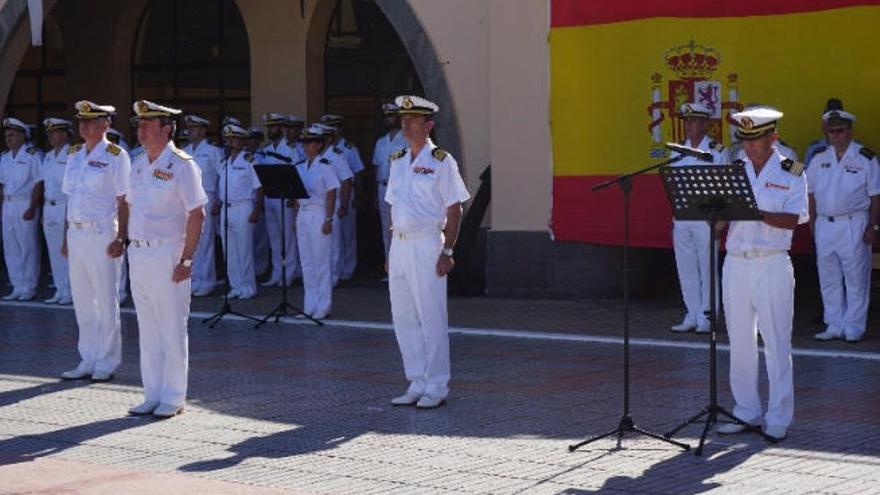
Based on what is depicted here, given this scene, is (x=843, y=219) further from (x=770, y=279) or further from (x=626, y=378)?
(x=626, y=378)

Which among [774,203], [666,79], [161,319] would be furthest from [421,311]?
[666,79]

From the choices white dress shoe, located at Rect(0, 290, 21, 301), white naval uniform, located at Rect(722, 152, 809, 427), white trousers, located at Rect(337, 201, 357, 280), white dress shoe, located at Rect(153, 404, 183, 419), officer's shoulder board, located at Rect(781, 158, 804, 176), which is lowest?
white dress shoe, located at Rect(0, 290, 21, 301)

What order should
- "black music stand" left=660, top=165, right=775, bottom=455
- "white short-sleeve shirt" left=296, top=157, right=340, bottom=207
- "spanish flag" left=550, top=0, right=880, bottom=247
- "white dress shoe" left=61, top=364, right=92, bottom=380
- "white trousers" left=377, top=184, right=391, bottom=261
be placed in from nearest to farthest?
"black music stand" left=660, top=165, right=775, bottom=455
"white dress shoe" left=61, top=364, right=92, bottom=380
"spanish flag" left=550, top=0, right=880, bottom=247
"white short-sleeve shirt" left=296, top=157, right=340, bottom=207
"white trousers" left=377, top=184, right=391, bottom=261

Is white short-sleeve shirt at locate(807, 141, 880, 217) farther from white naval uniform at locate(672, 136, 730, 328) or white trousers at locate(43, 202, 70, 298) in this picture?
white trousers at locate(43, 202, 70, 298)

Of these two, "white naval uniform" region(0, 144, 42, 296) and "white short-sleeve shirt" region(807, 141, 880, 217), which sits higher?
"white short-sleeve shirt" region(807, 141, 880, 217)

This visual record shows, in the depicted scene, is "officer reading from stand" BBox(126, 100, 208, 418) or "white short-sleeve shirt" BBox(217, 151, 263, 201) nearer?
"officer reading from stand" BBox(126, 100, 208, 418)

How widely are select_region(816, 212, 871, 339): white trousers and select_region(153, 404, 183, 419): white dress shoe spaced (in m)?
6.25

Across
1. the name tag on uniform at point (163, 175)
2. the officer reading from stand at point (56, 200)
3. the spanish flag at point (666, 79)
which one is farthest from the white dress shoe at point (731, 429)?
the officer reading from stand at point (56, 200)

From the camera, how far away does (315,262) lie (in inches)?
665


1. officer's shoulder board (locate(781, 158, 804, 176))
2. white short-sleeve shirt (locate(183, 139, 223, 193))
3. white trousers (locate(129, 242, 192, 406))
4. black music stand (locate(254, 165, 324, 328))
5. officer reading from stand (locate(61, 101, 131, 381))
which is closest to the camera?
officer's shoulder board (locate(781, 158, 804, 176))

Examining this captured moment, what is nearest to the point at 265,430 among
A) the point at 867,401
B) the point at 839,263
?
the point at 867,401

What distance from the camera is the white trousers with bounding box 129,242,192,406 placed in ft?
36.2

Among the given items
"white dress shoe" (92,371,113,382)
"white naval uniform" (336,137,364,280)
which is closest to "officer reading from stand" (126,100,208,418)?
"white dress shoe" (92,371,113,382)

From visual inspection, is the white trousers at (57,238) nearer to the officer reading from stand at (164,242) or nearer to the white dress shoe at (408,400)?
the officer reading from stand at (164,242)
